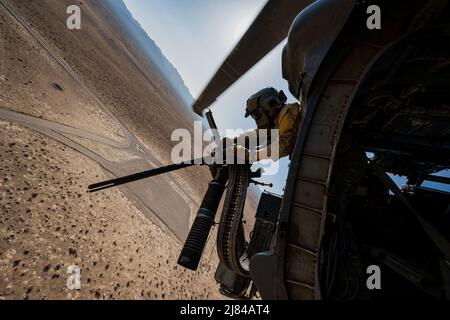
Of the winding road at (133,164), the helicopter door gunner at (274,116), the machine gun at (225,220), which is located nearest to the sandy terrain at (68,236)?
the winding road at (133,164)

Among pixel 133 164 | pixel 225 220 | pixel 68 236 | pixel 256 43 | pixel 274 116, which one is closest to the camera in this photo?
pixel 225 220

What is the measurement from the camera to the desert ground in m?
5.92

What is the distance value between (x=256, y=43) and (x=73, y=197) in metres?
8.93

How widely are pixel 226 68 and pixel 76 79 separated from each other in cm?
1632

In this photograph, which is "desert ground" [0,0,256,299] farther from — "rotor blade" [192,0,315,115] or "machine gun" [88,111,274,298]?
"rotor blade" [192,0,315,115]

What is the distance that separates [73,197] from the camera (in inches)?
326

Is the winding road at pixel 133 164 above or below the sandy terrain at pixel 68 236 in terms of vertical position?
above

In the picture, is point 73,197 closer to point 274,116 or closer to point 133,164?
point 133,164

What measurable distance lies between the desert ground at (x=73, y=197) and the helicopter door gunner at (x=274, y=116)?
592 cm

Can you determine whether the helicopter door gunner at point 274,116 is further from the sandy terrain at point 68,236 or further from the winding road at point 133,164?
the winding road at point 133,164

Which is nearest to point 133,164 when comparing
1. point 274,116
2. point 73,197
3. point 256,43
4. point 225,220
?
point 73,197

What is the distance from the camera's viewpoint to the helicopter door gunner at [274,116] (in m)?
3.55

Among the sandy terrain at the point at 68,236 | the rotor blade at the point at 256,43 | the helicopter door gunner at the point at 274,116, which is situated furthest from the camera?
the rotor blade at the point at 256,43
